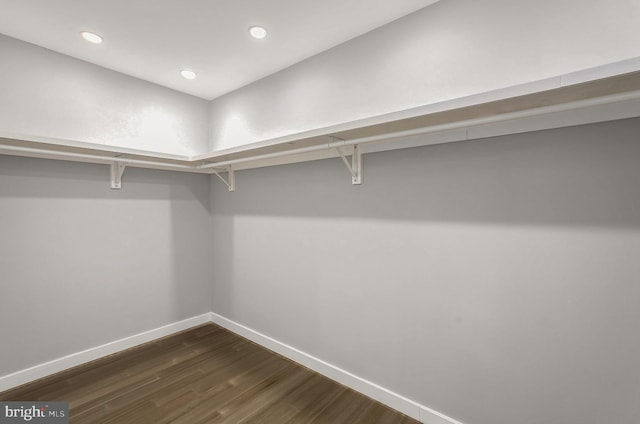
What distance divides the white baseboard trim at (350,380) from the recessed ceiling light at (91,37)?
8.65ft

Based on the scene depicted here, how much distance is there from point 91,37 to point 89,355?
8.13ft

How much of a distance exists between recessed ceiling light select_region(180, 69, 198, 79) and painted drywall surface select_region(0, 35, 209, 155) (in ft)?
1.28

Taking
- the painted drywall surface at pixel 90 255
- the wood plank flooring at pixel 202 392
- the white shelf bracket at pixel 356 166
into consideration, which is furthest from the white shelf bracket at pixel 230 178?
the wood plank flooring at pixel 202 392

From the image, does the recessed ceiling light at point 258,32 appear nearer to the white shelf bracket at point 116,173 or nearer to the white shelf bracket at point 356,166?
the white shelf bracket at point 356,166

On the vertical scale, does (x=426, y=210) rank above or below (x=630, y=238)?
above

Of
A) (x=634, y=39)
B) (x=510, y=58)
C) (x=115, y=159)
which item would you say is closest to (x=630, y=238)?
(x=634, y=39)

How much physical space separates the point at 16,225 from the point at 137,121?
119 centimetres

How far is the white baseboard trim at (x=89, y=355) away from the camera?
2.05 meters

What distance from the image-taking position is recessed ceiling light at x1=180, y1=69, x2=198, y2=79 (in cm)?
245

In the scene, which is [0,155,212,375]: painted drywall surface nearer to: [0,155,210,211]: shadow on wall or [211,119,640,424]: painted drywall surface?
[0,155,210,211]: shadow on wall

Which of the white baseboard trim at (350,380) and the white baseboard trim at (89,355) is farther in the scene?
the white baseboard trim at (89,355)

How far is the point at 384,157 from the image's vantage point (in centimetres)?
185

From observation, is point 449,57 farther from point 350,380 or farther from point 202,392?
point 202,392

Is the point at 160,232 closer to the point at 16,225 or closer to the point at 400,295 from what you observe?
the point at 16,225
